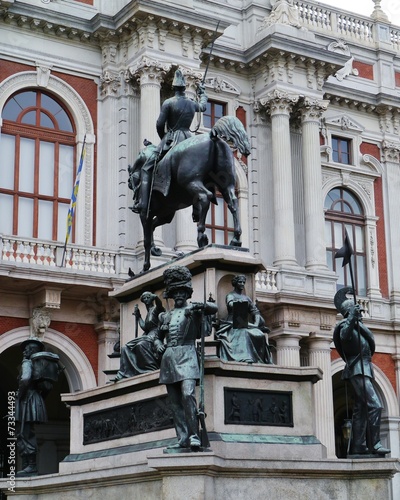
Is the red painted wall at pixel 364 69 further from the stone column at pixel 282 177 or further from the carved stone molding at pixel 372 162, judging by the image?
the stone column at pixel 282 177

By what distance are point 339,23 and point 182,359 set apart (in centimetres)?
2463

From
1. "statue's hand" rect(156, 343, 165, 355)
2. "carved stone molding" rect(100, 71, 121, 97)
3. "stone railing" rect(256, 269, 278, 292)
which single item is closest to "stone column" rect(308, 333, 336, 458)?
"stone railing" rect(256, 269, 278, 292)

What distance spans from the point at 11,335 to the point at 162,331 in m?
14.4

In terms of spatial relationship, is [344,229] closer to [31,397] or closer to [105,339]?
[105,339]

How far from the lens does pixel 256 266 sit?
38.5 feet

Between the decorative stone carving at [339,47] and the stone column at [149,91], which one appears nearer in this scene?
the stone column at [149,91]

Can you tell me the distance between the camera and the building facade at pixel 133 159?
24531mm

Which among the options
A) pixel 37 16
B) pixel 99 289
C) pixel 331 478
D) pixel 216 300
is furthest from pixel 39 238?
pixel 331 478

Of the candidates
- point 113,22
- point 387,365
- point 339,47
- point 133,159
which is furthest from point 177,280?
point 339,47

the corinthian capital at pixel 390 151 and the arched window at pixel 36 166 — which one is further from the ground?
the corinthian capital at pixel 390 151

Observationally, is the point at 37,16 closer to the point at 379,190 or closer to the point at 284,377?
the point at 379,190

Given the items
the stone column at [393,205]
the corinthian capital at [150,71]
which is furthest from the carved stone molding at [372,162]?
the corinthian capital at [150,71]

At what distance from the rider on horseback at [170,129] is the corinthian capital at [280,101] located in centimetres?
1502

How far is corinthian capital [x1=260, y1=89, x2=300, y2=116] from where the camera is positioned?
92.5ft
